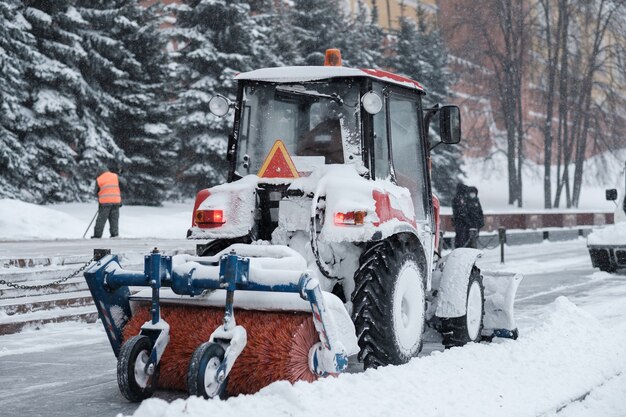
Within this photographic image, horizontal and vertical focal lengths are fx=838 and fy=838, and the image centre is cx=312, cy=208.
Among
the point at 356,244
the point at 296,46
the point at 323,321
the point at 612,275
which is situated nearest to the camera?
the point at 323,321

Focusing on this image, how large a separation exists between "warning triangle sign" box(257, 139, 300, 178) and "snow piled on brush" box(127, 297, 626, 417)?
71.5 inches

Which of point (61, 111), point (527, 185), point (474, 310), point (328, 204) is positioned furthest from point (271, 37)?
point (527, 185)

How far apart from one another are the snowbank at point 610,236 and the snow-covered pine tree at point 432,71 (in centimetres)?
2684

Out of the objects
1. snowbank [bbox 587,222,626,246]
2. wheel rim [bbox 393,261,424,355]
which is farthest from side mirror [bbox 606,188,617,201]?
wheel rim [bbox 393,261,424,355]

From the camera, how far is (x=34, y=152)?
92.5 ft

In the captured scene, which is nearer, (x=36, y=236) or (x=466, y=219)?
(x=466, y=219)

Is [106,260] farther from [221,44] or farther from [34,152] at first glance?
[221,44]

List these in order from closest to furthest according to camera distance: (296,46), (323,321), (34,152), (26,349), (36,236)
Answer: (323,321), (26,349), (36,236), (34,152), (296,46)

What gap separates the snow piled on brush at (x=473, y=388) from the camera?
4.95 m

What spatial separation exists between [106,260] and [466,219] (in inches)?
501

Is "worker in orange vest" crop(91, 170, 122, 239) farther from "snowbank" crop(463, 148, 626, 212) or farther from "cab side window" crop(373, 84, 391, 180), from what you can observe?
"snowbank" crop(463, 148, 626, 212)

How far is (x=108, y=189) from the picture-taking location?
20969 mm

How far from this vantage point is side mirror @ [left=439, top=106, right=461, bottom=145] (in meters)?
7.27

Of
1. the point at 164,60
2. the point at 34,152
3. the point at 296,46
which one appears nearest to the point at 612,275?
the point at 34,152
